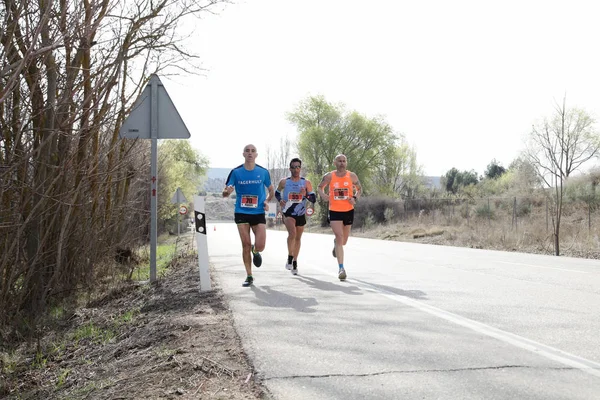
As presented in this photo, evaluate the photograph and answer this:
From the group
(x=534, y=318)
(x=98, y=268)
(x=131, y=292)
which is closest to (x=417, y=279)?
(x=534, y=318)

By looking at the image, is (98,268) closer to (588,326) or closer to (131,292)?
(131,292)

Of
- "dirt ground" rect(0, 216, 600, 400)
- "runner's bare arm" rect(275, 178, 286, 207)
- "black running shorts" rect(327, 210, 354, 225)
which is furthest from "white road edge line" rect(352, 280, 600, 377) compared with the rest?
"runner's bare arm" rect(275, 178, 286, 207)

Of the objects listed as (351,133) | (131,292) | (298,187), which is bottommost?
(131,292)

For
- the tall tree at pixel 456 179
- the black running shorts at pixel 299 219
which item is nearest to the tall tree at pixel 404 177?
the tall tree at pixel 456 179

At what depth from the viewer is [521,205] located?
1436 inches

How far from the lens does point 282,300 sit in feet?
24.1

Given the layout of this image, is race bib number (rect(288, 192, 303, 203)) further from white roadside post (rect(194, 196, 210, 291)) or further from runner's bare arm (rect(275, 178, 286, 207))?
white roadside post (rect(194, 196, 210, 291))

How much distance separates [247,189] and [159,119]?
5.57 ft

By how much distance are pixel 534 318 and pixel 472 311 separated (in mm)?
629

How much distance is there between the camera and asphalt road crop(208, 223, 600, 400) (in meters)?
3.86

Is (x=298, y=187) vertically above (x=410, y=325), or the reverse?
(x=298, y=187)

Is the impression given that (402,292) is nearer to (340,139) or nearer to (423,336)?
(423,336)

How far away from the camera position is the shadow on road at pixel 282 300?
6.82 metres

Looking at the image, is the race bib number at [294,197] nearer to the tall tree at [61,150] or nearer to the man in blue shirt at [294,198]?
the man in blue shirt at [294,198]
